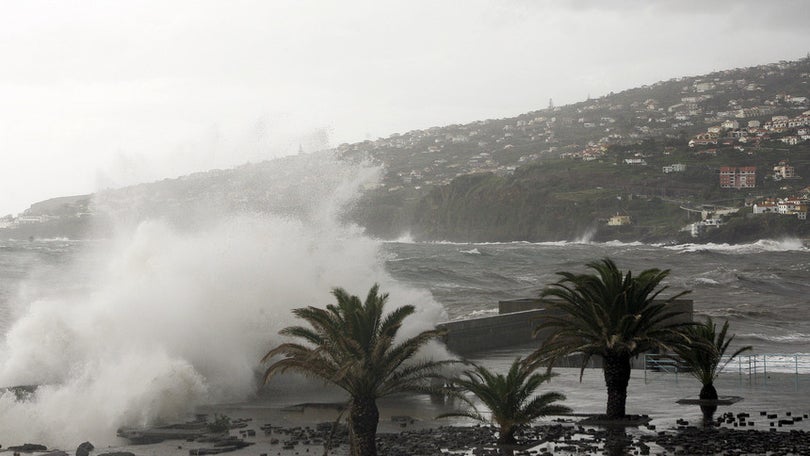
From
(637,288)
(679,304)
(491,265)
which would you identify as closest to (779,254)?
(491,265)

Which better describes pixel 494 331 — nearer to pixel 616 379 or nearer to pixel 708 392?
pixel 708 392

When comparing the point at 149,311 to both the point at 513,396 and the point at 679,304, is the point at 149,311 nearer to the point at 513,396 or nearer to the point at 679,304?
the point at 513,396

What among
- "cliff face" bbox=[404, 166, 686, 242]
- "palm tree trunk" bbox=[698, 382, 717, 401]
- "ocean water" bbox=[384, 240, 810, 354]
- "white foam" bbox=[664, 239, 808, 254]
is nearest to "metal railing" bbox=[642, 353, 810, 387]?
"palm tree trunk" bbox=[698, 382, 717, 401]

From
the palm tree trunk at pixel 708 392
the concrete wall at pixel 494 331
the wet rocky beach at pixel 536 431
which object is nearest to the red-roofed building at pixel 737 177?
the concrete wall at pixel 494 331

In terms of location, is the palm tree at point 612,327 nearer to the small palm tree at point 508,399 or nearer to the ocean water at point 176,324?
the small palm tree at point 508,399

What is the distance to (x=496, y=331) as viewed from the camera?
113 ft

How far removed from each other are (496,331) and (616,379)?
45.0ft

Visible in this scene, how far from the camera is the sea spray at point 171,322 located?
895 inches

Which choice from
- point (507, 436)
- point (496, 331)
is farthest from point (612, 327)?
point (496, 331)

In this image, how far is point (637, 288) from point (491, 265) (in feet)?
263

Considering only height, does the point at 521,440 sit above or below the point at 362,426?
below

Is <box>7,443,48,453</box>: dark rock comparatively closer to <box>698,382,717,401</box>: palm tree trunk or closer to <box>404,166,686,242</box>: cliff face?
<box>698,382,717,401</box>: palm tree trunk

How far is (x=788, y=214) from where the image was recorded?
15338 centimetres

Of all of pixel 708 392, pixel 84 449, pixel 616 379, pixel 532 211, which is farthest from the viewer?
pixel 532 211
